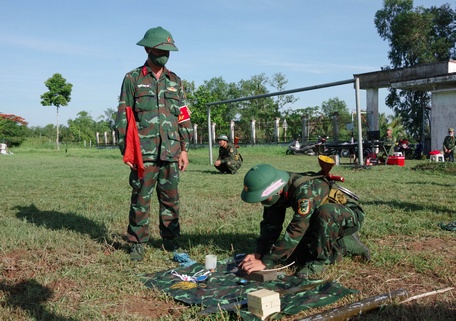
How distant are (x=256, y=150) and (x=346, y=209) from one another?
85.0 ft

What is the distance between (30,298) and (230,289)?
1440 millimetres

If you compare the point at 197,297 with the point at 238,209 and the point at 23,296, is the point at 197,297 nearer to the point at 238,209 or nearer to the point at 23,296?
the point at 23,296

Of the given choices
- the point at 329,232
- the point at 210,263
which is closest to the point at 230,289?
the point at 210,263

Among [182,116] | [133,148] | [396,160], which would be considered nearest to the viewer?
[133,148]

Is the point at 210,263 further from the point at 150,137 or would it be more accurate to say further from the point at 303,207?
the point at 150,137

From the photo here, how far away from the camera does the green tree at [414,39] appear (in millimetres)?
33000

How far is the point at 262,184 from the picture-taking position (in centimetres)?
331

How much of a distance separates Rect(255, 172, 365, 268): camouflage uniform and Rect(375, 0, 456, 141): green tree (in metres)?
31.0

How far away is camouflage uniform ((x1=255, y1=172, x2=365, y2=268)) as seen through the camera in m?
3.45

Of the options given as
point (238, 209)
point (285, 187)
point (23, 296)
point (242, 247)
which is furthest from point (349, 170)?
point (23, 296)

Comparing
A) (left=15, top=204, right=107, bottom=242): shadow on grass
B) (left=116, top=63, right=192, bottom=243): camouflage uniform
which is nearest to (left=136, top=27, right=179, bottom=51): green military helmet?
(left=116, top=63, right=192, bottom=243): camouflage uniform

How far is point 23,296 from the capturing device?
3.30 m

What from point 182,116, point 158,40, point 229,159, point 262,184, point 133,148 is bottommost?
point 229,159

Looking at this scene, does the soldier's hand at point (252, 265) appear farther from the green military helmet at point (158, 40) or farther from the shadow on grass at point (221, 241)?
the green military helmet at point (158, 40)
